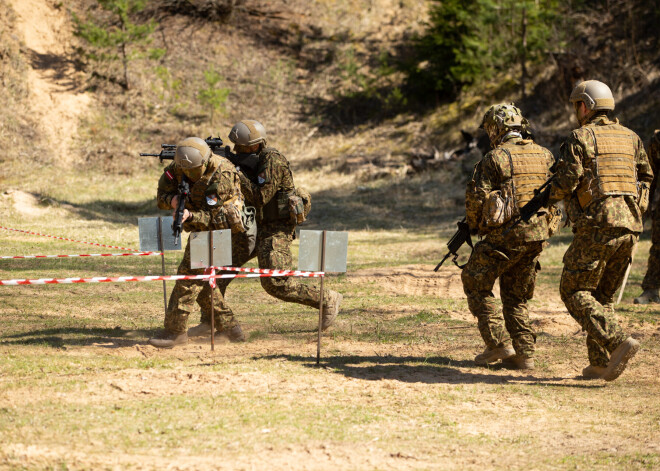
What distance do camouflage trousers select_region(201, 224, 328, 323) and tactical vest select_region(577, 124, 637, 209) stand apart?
288 centimetres

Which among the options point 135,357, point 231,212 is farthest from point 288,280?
point 135,357

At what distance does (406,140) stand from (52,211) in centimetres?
1289

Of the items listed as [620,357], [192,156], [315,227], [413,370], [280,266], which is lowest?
[413,370]

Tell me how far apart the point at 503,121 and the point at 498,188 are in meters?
0.62

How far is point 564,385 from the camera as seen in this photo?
6746 millimetres

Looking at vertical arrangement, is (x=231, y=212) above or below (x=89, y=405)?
above

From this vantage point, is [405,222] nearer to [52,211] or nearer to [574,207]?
[52,211]

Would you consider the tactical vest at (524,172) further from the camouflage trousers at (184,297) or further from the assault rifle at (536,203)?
the camouflage trousers at (184,297)

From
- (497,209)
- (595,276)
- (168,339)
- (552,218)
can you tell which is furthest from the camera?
(168,339)

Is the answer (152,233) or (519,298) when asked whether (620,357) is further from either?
(152,233)

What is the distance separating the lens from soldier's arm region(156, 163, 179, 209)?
7352 millimetres

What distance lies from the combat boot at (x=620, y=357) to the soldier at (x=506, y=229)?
31.6 inches

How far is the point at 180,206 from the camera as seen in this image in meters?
7.07

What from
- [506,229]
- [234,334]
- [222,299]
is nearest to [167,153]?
[222,299]
